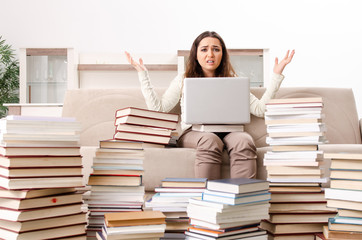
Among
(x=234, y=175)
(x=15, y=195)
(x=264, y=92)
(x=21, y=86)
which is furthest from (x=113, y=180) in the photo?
(x=21, y=86)

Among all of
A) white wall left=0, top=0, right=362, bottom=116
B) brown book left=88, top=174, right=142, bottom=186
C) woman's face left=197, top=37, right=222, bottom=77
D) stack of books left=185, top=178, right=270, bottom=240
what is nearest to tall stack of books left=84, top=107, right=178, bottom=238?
brown book left=88, top=174, right=142, bottom=186

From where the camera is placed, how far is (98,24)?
5273 mm

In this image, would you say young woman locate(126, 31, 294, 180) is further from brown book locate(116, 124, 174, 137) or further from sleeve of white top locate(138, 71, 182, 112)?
brown book locate(116, 124, 174, 137)

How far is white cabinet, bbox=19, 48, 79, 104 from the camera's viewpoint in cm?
485

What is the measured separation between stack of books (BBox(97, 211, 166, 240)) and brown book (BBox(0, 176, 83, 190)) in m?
0.19

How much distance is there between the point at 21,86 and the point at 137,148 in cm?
358

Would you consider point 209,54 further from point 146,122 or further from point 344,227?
point 344,227

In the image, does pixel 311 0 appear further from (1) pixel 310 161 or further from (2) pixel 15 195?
(2) pixel 15 195

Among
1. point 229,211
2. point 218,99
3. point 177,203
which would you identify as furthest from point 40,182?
point 218,99

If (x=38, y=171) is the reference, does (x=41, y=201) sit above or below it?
below

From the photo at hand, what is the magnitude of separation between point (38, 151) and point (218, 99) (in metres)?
1.02

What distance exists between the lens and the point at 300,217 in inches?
65.9

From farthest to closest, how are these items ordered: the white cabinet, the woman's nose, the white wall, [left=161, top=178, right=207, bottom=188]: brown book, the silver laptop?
the white wall < the white cabinet < the woman's nose < the silver laptop < [left=161, top=178, right=207, bottom=188]: brown book

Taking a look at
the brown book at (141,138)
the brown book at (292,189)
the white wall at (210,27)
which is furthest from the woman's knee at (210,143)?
the white wall at (210,27)
